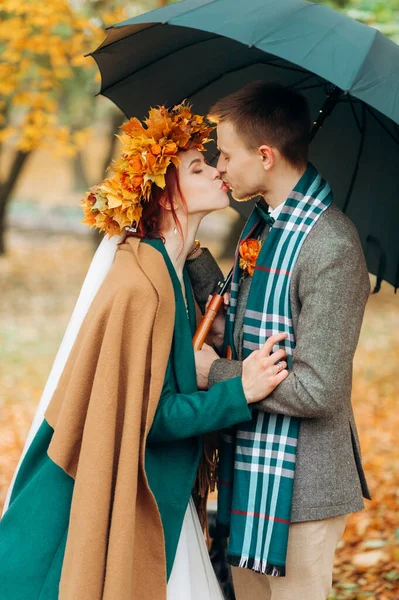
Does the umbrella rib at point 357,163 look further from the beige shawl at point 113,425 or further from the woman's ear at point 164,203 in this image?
the beige shawl at point 113,425

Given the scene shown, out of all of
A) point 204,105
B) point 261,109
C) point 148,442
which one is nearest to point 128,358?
point 148,442

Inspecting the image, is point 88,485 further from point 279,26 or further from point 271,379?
point 279,26

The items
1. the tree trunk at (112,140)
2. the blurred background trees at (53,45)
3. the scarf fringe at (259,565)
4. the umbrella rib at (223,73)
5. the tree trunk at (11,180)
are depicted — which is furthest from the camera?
the tree trunk at (11,180)

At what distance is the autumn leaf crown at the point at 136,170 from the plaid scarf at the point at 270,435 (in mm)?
421

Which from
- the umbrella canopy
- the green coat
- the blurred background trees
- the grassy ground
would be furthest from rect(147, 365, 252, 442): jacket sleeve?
the blurred background trees

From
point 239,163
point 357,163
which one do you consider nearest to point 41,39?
point 357,163

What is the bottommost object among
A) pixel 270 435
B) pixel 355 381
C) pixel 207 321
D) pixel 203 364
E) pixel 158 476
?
pixel 355 381

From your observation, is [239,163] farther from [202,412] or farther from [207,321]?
[202,412]

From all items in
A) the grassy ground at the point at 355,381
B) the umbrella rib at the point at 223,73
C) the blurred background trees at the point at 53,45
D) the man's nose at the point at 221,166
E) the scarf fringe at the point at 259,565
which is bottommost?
the grassy ground at the point at 355,381

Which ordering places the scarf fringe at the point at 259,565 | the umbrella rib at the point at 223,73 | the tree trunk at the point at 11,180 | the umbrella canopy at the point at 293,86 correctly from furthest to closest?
the tree trunk at the point at 11,180 → the umbrella rib at the point at 223,73 → the umbrella canopy at the point at 293,86 → the scarf fringe at the point at 259,565

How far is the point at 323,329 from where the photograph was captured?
2.37 metres

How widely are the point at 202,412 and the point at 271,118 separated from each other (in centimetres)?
98

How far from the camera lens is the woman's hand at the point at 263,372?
2.41 metres

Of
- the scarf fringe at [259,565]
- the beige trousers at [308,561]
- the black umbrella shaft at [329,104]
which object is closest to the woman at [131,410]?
the scarf fringe at [259,565]
